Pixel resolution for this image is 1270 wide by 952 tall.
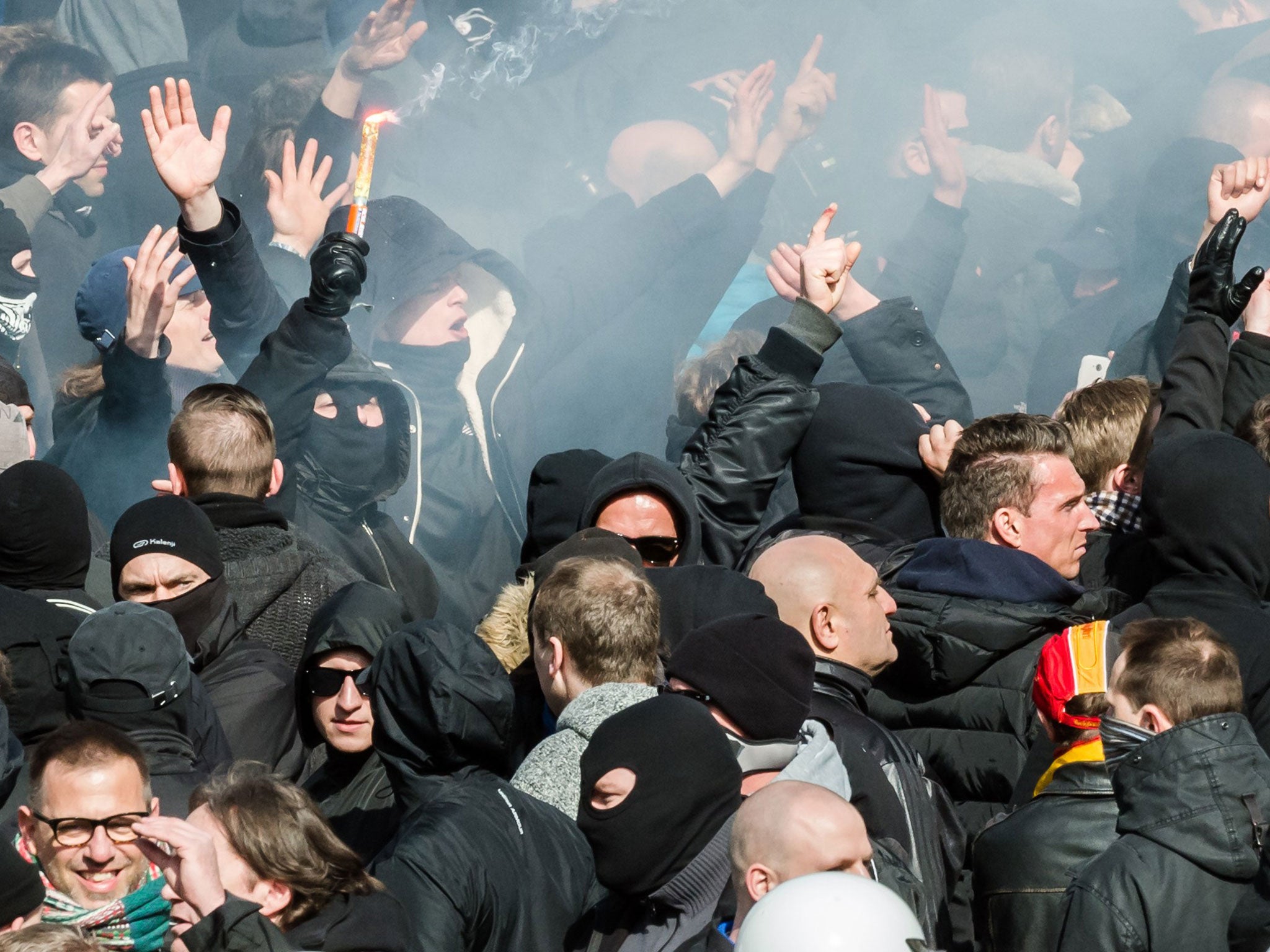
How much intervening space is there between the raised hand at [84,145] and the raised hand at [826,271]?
2.54m

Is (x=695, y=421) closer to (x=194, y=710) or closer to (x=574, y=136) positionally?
(x=574, y=136)

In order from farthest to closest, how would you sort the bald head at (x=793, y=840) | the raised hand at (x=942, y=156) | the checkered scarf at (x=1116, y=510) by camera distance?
the raised hand at (x=942, y=156) < the checkered scarf at (x=1116, y=510) < the bald head at (x=793, y=840)

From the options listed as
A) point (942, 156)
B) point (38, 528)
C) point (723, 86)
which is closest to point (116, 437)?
point (38, 528)

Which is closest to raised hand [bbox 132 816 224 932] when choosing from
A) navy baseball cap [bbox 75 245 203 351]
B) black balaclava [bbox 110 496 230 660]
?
black balaclava [bbox 110 496 230 660]

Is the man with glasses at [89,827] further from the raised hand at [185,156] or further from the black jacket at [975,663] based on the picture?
the raised hand at [185,156]

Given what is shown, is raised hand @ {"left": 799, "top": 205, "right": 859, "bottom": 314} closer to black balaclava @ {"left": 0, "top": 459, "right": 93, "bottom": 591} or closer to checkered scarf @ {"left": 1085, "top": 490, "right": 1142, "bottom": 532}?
checkered scarf @ {"left": 1085, "top": 490, "right": 1142, "bottom": 532}

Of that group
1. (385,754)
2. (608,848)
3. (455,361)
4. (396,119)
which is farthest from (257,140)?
(608,848)

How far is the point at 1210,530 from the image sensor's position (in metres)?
2.93

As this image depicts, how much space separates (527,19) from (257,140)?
1.04 m

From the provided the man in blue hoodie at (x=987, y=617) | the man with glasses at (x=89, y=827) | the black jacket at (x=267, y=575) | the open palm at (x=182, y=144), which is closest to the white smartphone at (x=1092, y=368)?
the man in blue hoodie at (x=987, y=617)

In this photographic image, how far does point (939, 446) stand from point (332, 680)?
59.7 inches

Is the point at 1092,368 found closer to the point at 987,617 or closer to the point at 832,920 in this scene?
the point at 987,617

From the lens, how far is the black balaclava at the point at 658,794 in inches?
86.2

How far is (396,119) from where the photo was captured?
5199 mm
